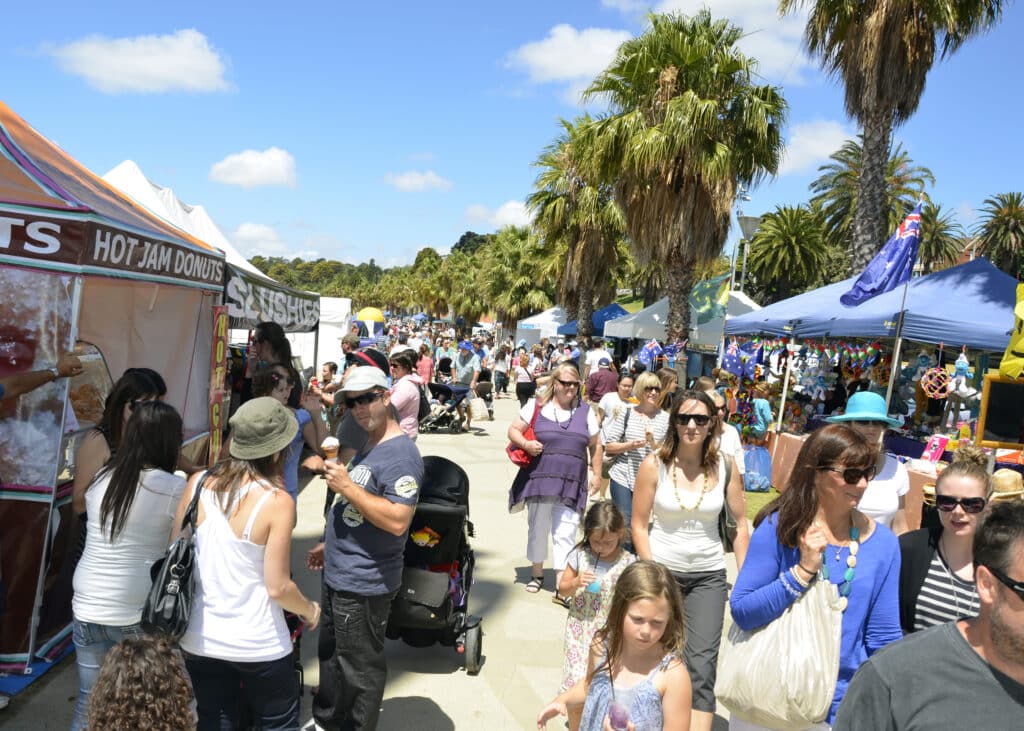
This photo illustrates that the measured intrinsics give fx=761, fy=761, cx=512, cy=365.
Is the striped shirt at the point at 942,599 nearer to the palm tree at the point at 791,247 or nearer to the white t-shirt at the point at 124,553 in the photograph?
the white t-shirt at the point at 124,553

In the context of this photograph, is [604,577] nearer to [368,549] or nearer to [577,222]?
[368,549]

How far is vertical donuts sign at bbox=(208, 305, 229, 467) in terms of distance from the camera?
6.13 metres

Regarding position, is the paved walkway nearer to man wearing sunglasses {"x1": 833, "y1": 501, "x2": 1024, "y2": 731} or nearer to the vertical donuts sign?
the vertical donuts sign

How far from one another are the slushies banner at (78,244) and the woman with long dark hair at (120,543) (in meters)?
1.32

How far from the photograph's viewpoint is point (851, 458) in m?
2.44

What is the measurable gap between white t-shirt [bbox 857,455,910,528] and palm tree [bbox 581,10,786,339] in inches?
473

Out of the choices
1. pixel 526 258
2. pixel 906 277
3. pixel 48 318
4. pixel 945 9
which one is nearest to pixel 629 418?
pixel 48 318

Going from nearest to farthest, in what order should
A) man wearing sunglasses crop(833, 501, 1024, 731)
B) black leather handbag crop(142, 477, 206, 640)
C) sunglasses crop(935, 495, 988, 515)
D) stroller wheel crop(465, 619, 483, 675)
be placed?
1. man wearing sunglasses crop(833, 501, 1024, 731)
2. black leather handbag crop(142, 477, 206, 640)
3. sunglasses crop(935, 495, 988, 515)
4. stroller wheel crop(465, 619, 483, 675)

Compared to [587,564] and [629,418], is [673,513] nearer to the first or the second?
[587,564]

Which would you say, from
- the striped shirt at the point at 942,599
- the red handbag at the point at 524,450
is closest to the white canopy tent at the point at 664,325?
the red handbag at the point at 524,450

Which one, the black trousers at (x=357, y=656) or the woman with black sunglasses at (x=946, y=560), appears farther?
the black trousers at (x=357, y=656)

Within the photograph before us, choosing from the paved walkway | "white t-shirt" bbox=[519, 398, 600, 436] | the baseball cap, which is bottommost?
the paved walkway

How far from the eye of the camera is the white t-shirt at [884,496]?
12.0ft

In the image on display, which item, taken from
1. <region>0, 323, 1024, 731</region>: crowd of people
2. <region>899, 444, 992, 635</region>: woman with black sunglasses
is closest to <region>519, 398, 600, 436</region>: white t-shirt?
<region>0, 323, 1024, 731</region>: crowd of people
